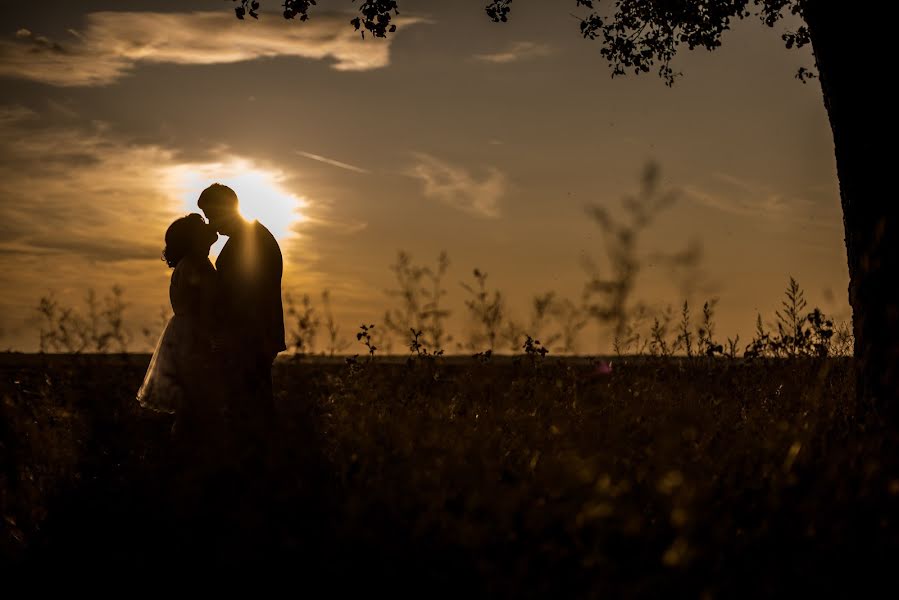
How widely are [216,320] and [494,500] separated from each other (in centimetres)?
402

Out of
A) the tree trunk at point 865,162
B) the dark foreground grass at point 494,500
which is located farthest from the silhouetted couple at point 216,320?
the tree trunk at point 865,162

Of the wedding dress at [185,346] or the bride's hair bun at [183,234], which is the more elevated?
the bride's hair bun at [183,234]

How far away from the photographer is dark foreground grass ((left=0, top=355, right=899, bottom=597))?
12.3ft

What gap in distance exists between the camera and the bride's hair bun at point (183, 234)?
296 inches

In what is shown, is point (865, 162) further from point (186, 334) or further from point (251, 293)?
point (186, 334)

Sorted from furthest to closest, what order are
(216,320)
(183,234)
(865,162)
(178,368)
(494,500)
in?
(183,234) < (216,320) < (178,368) < (865,162) < (494,500)

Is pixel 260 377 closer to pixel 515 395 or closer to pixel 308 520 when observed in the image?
pixel 515 395

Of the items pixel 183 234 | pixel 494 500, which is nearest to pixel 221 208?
pixel 183 234

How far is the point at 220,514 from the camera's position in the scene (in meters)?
4.61

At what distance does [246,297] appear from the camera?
24.1 ft

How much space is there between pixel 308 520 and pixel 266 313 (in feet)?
10.9

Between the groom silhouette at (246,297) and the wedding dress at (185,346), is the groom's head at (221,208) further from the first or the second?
the wedding dress at (185,346)

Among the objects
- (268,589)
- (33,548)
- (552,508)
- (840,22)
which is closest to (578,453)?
(552,508)

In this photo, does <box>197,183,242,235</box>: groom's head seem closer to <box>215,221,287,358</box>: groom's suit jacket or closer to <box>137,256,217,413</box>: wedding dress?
<box>215,221,287,358</box>: groom's suit jacket
